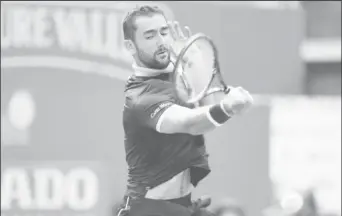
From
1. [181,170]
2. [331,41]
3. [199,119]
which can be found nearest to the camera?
[199,119]

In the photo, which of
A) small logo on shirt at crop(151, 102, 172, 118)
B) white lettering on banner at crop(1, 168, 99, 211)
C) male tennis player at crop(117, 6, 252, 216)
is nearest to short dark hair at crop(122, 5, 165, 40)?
male tennis player at crop(117, 6, 252, 216)

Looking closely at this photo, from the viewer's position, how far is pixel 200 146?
125 inches

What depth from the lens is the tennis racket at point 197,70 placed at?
286 centimetres

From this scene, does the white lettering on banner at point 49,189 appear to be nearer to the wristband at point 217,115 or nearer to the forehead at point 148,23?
the forehead at point 148,23

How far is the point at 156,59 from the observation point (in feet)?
10.1

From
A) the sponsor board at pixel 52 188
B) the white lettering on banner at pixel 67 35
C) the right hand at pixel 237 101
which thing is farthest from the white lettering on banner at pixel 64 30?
the right hand at pixel 237 101

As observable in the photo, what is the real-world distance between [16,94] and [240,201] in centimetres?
233

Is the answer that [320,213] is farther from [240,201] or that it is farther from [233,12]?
[233,12]

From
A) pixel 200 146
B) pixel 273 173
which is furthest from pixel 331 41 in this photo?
pixel 200 146

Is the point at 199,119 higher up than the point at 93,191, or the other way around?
the point at 199,119

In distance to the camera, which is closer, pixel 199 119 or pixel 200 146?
pixel 199 119

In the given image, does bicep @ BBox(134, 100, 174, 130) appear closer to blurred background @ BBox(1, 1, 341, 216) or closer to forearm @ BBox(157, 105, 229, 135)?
forearm @ BBox(157, 105, 229, 135)

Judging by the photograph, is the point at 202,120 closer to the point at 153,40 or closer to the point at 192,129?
the point at 192,129

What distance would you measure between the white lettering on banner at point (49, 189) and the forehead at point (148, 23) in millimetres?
4351
